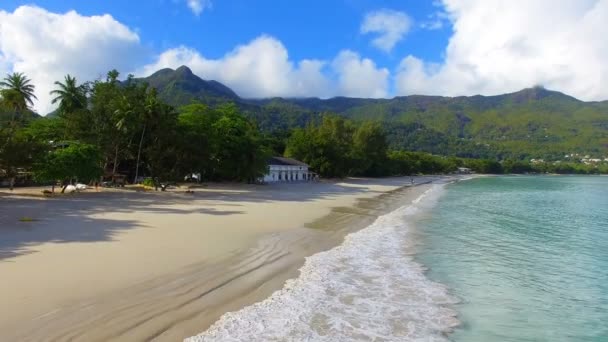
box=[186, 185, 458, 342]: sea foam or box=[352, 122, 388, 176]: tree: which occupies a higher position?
box=[352, 122, 388, 176]: tree

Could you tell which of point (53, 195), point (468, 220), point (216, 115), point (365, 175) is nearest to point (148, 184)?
point (53, 195)

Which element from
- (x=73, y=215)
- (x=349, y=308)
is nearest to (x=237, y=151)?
(x=73, y=215)

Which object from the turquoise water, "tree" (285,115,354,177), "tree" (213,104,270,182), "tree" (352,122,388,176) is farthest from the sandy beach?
"tree" (352,122,388,176)

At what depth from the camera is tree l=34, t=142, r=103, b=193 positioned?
28.6 m

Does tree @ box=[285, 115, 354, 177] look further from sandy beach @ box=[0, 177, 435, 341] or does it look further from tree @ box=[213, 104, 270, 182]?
sandy beach @ box=[0, 177, 435, 341]

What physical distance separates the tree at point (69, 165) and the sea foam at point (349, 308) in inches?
876

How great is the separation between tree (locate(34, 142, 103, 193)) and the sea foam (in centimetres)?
Answer: 2225

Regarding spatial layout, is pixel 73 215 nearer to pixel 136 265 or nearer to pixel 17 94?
pixel 136 265

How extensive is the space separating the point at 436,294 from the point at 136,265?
811 centimetres

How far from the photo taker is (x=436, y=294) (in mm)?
10781

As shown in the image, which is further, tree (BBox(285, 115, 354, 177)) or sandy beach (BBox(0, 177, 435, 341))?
tree (BBox(285, 115, 354, 177))

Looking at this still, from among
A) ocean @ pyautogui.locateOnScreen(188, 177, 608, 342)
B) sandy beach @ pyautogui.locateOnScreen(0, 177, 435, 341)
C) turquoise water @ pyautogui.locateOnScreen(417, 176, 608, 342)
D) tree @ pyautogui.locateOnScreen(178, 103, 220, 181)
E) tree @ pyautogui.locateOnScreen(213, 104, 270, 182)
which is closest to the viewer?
sandy beach @ pyautogui.locateOnScreen(0, 177, 435, 341)

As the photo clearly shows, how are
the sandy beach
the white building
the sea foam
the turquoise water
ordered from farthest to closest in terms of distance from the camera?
the white building
the turquoise water
the sea foam
the sandy beach

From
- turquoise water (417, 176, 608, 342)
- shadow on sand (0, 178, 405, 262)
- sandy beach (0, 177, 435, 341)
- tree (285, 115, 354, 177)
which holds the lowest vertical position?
turquoise water (417, 176, 608, 342)
